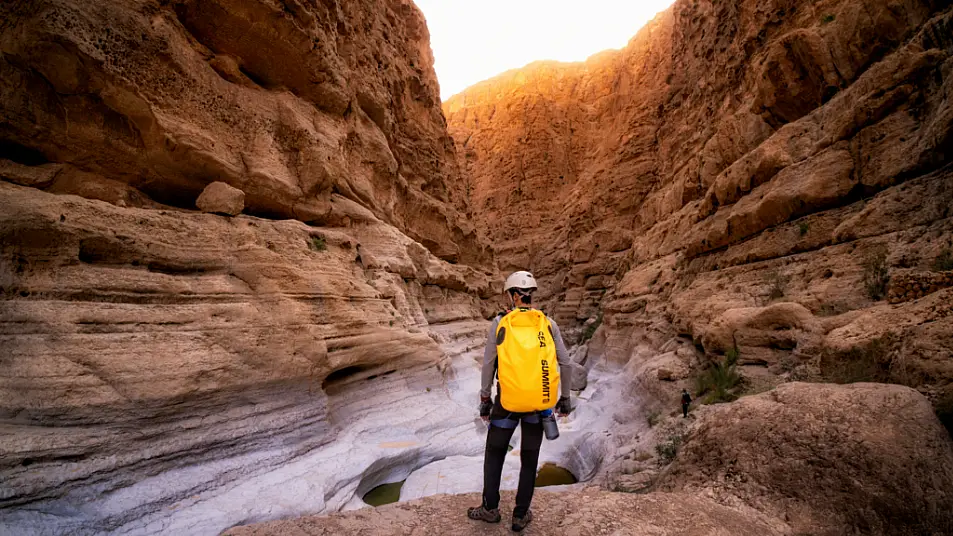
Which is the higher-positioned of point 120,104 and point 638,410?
point 120,104

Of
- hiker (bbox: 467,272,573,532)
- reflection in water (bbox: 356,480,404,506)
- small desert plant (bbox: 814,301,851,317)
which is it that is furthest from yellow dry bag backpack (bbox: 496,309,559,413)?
small desert plant (bbox: 814,301,851,317)

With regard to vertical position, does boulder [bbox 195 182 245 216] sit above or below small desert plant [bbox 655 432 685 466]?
above

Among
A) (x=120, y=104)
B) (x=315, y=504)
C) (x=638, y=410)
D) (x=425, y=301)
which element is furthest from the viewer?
(x=425, y=301)

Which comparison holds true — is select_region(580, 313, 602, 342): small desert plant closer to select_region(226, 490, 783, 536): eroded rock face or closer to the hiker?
select_region(226, 490, 783, 536): eroded rock face

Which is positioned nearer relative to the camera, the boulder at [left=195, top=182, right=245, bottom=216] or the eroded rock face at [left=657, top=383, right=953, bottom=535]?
the eroded rock face at [left=657, top=383, right=953, bottom=535]

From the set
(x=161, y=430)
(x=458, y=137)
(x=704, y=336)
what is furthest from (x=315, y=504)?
(x=458, y=137)

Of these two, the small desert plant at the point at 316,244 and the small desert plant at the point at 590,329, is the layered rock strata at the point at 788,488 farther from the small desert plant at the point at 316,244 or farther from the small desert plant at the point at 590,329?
the small desert plant at the point at 590,329

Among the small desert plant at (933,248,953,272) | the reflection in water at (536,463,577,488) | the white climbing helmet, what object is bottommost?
the reflection in water at (536,463,577,488)

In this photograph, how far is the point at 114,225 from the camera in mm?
5207

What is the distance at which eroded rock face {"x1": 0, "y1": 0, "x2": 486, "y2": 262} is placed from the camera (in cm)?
537

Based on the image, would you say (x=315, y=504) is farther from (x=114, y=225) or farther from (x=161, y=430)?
(x=114, y=225)

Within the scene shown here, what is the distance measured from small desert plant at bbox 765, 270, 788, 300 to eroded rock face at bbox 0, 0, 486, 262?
9532 millimetres

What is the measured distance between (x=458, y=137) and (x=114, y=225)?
131ft

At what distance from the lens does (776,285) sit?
7.20 metres
